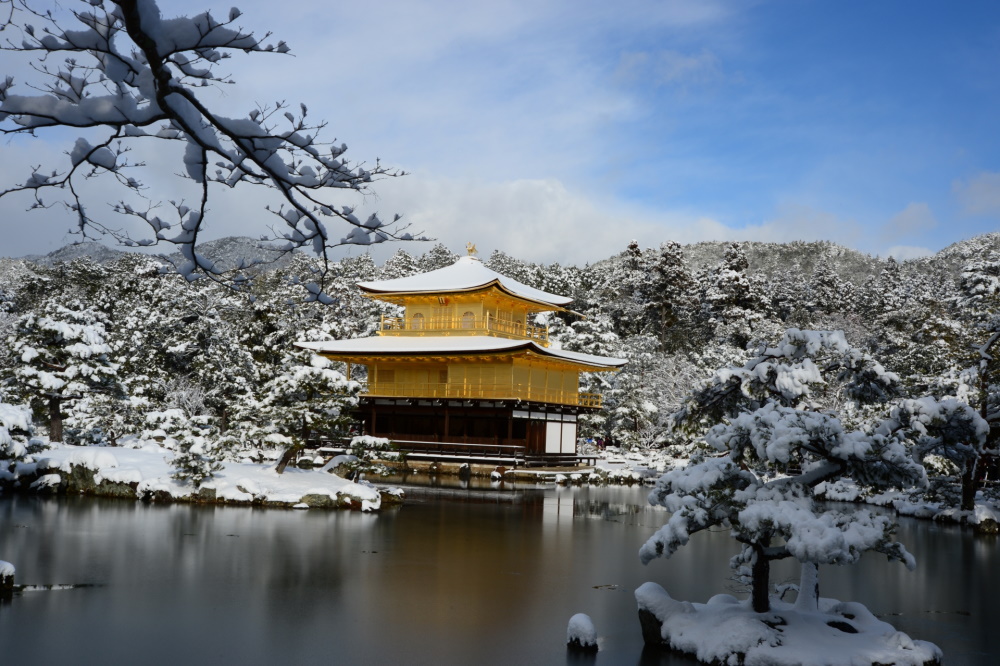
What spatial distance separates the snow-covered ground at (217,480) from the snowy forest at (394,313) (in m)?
0.80

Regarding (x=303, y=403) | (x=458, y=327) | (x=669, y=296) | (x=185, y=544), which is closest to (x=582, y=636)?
(x=185, y=544)

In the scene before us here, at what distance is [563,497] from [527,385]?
978 centimetres

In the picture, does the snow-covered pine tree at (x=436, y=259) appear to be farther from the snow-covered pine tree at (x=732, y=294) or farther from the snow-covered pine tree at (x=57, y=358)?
the snow-covered pine tree at (x=57, y=358)

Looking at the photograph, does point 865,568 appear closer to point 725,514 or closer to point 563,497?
point 725,514

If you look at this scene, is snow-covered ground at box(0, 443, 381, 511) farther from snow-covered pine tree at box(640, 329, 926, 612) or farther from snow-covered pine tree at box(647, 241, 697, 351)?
snow-covered pine tree at box(647, 241, 697, 351)

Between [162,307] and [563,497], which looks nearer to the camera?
[563,497]

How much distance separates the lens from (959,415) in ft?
25.8

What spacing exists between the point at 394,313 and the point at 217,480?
30.0 metres

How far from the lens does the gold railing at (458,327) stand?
112ft

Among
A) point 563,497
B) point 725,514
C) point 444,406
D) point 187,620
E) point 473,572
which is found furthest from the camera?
point 444,406

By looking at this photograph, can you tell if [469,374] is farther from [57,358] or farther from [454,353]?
[57,358]

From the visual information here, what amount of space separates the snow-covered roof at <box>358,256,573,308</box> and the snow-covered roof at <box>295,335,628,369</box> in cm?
206

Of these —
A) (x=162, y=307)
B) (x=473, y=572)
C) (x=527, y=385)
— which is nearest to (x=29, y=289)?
(x=162, y=307)

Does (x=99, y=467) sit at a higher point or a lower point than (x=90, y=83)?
lower
